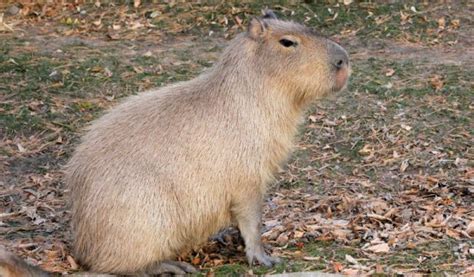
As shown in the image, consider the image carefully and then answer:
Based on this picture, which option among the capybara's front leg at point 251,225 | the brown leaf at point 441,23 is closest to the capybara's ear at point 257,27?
the capybara's front leg at point 251,225

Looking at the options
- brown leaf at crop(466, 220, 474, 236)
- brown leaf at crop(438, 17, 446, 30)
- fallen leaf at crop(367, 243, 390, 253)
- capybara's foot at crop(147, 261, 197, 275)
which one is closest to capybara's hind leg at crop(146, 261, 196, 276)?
capybara's foot at crop(147, 261, 197, 275)

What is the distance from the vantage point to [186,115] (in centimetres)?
424

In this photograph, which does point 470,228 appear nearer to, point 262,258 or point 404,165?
point 262,258

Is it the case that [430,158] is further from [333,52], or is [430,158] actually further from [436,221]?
[333,52]

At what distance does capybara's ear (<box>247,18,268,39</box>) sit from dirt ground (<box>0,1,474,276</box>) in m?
0.82

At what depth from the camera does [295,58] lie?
4277mm

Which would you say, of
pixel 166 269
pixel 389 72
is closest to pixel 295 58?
pixel 166 269

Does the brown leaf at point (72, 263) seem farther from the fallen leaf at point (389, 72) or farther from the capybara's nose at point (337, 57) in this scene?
the fallen leaf at point (389, 72)

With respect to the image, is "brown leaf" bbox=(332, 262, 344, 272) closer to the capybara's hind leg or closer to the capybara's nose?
the capybara's hind leg

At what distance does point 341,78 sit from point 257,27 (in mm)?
478

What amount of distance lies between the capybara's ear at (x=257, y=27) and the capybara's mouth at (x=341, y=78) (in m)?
0.41

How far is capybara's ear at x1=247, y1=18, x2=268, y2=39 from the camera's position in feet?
14.1

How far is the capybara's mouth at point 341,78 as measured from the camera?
4.32m

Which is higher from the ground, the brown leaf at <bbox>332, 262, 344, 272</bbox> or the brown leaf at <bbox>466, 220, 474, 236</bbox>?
the brown leaf at <bbox>466, 220, 474, 236</bbox>
